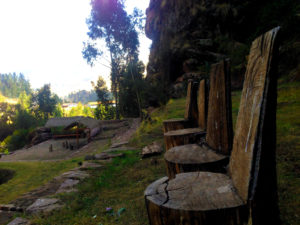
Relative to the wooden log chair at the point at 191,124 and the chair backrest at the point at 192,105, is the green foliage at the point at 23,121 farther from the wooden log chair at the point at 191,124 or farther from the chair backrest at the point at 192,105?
the chair backrest at the point at 192,105

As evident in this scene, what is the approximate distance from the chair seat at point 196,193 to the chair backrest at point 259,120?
7cm

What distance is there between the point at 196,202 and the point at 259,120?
52 cm

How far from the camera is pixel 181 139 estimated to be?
2.74 meters

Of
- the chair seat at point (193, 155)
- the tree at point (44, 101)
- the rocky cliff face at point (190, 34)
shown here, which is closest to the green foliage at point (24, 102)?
the tree at point (44, 101)

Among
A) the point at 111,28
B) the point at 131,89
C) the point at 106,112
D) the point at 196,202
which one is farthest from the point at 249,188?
the point at 106,112

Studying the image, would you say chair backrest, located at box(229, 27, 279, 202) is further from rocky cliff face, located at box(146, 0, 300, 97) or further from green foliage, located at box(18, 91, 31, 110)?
green foliage, located at box(18, 91, 31, 110)

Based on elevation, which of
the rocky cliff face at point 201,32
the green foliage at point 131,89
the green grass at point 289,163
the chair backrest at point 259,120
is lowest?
the green grass at point 289,163

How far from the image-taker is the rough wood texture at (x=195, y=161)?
173 centimetres

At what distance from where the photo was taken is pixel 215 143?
207cm

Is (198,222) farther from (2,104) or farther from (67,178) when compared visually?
(2,104)

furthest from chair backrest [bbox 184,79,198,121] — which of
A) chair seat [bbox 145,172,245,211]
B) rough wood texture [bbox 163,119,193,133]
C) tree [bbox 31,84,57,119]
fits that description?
tree [bbox 31,84,57,119]

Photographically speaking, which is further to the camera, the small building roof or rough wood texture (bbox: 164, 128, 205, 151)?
the small building roof

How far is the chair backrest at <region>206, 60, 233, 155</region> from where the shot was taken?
77.7 inches

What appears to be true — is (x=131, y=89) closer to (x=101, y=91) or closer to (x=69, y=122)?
(x=69, y=122)
